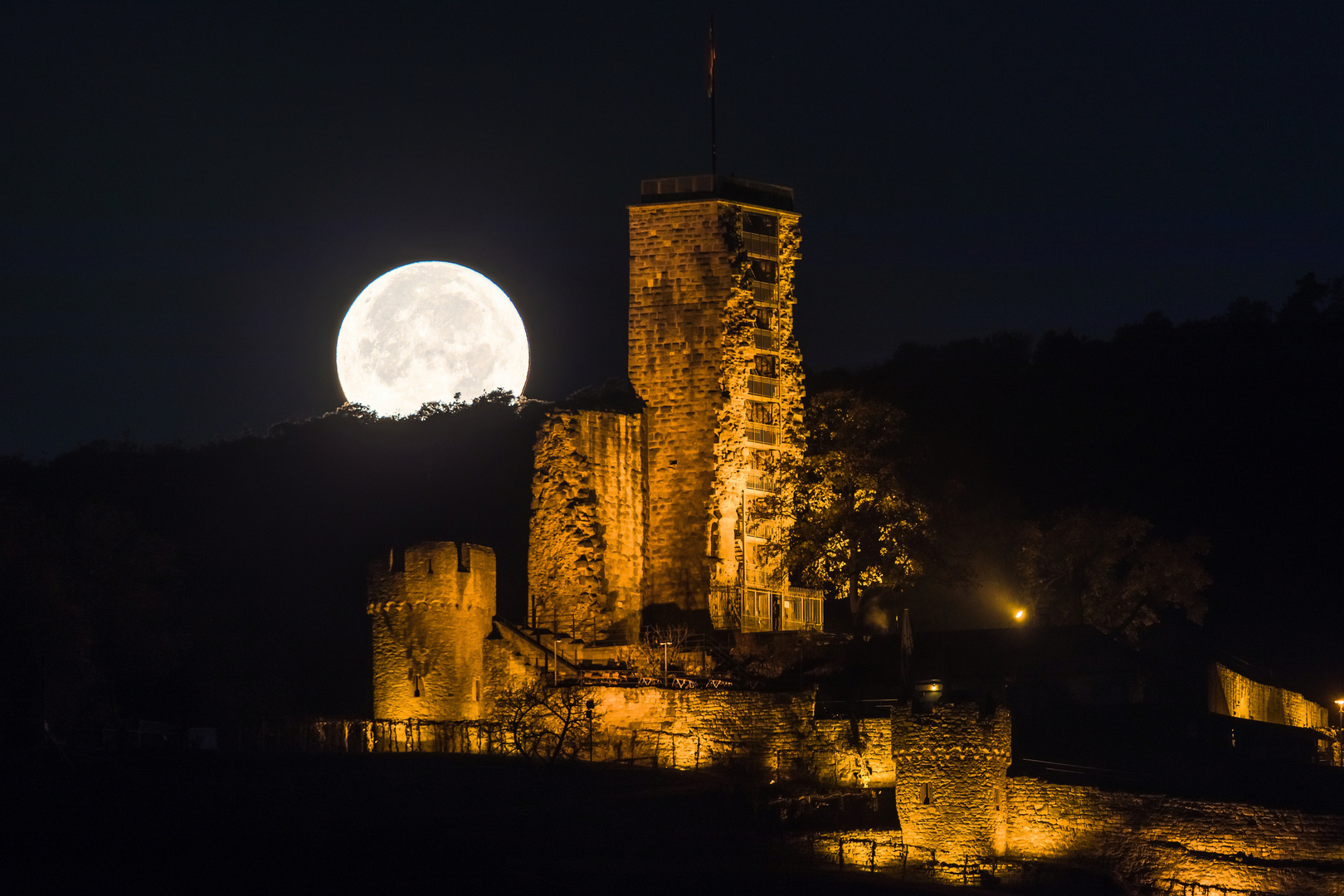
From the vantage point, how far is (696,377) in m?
45.8

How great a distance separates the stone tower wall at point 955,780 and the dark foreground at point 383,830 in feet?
4.59

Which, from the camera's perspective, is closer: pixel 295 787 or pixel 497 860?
pixel 497 860

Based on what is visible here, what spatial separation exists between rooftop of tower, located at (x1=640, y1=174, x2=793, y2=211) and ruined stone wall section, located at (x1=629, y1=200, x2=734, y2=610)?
0.92 ft

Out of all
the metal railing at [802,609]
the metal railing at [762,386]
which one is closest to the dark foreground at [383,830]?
the metal railing at [802,609]

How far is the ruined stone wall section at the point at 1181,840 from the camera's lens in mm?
29734

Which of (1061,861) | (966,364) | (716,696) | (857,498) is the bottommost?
(1061,861)

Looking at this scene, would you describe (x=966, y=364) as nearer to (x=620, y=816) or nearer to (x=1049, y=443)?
(x=1049, y=443)

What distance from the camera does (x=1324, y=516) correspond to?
2667 inches

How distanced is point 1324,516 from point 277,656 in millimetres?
36048

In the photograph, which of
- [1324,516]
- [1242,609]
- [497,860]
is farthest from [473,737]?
[1324,516]

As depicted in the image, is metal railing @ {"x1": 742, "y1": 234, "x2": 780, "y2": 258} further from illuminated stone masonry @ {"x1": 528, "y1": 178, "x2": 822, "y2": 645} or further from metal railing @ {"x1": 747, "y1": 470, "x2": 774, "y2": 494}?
metal railing @ {"x1": 747, "y1": 470, "x2": 774, "y2": 494}

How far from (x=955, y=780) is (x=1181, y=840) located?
376 cm

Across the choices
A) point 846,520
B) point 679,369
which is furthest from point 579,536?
point 846,520

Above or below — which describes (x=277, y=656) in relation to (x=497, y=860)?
above
